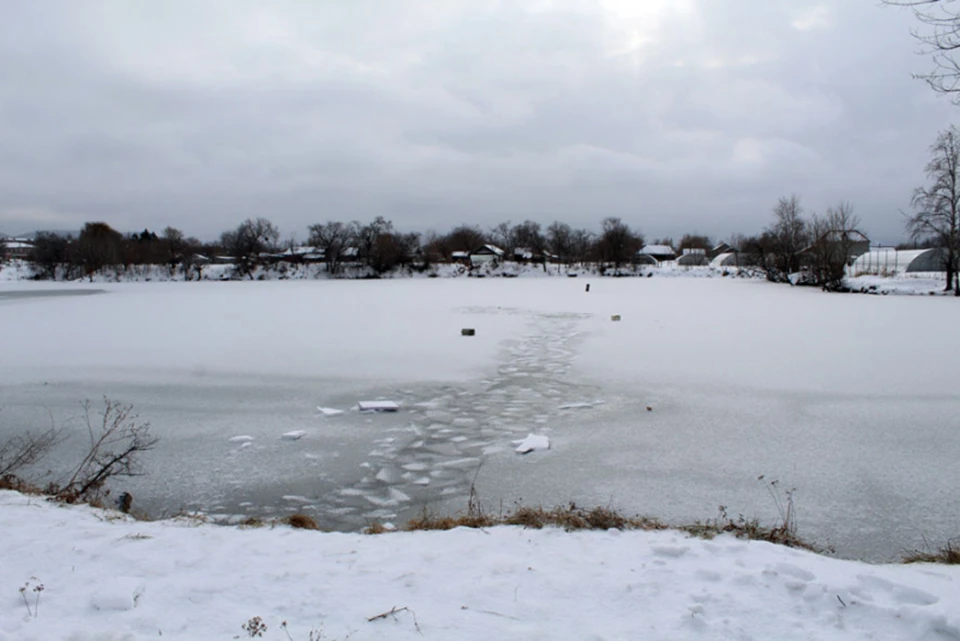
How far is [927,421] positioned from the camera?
752cm

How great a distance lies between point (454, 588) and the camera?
10.6 ft

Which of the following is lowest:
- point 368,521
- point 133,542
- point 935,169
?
point 368,521

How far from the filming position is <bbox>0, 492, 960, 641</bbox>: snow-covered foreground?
2785 millimetres

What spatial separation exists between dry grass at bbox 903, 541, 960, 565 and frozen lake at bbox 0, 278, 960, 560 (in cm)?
18

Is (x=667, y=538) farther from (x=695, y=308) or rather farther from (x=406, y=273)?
(x=406, y=273)

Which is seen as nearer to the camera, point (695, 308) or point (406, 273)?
point (695, 308)

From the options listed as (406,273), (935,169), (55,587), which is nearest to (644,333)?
(55,587)

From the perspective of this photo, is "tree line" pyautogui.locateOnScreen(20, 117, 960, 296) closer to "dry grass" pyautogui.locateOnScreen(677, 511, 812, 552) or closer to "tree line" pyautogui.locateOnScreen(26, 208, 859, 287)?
"tree line" pyautogui.locateOnScreen(26, 208, 859, 287)

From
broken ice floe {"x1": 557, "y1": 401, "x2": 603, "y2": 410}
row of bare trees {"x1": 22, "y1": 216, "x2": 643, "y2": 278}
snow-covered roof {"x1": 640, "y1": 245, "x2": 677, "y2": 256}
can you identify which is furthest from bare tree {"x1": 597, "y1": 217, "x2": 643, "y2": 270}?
broken ice floe {"x1": 557, "y1": 401, "x2": 603, "y2": 410}

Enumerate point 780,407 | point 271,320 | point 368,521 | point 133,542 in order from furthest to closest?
point 271,320 < point 780,407 < point 368,521 < point 133,542

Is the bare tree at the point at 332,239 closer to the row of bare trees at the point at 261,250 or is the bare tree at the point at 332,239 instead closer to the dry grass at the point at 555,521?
the row of bare trees at the point at 261,250

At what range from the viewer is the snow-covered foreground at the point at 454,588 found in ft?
9.14

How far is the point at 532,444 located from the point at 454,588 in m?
3.57

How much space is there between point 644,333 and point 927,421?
344 inches
